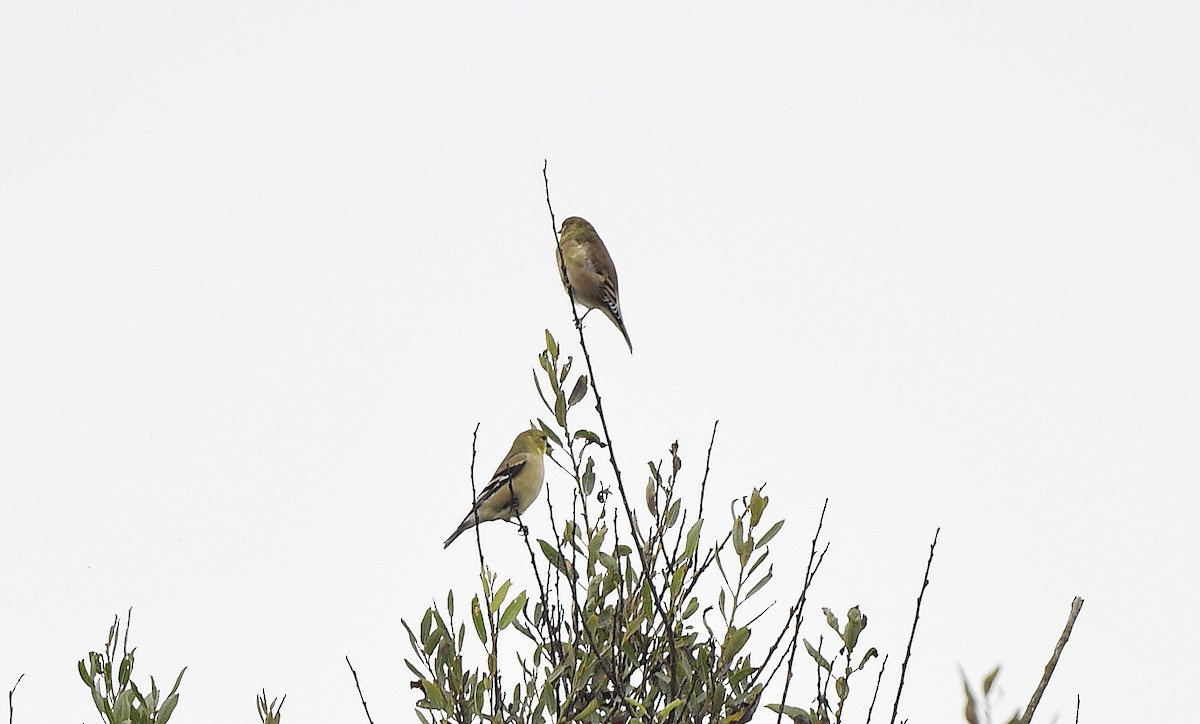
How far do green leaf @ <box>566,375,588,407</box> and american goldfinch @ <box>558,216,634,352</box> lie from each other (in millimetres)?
3715

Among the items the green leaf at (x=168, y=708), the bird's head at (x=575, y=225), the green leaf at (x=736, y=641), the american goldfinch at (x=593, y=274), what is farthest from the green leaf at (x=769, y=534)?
the bird's head at (x=575, y=225)

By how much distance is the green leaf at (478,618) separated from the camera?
2.90 metres

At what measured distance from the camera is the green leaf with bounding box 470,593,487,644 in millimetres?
2904

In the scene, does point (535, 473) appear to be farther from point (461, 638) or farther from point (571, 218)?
point (461, 638)

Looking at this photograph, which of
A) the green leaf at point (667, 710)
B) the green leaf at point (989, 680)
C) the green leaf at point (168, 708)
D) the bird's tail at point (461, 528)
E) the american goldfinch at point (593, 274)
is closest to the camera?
the green leaf at point (989, 680)

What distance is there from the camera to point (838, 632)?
2961mm

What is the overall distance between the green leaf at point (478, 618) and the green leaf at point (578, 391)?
24.5 inches

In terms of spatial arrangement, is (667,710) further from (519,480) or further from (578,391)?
(519,480)

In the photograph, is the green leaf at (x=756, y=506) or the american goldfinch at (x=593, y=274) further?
the american goldfinch at (x=593, y=274)

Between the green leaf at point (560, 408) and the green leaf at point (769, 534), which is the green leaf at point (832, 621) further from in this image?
the green leaf at point (560, 408)

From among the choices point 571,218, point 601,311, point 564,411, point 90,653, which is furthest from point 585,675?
point 571,218

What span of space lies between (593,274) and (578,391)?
399 cm

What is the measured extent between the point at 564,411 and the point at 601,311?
13.2ft

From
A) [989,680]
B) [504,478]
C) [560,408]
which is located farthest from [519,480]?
[989,680]
